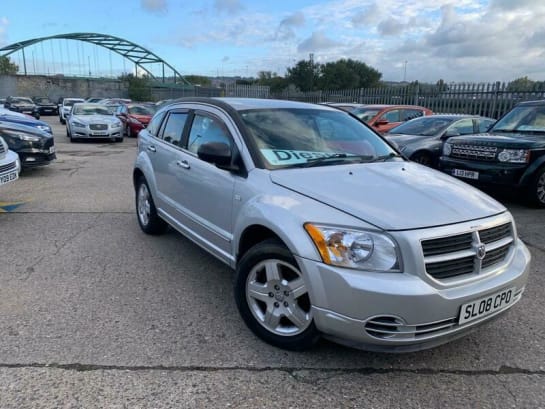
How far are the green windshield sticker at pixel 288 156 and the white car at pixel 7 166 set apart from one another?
4868 millimetres

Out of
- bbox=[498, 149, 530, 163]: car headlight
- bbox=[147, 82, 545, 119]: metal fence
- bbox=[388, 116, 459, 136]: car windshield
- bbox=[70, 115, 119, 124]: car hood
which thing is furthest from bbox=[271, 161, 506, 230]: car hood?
bbox=[70, 115, 119, 124]: car hood

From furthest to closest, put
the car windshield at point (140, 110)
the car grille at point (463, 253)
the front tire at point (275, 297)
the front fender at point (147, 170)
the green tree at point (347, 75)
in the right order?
1. the green tree at point (347, 75)
2. the car windshield at point (140, 110)
3. the front fender at point (147, 170)
4. the front tire at point (275, 297)
5. the car grille at point (463, 253)

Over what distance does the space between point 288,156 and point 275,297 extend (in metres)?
1.16

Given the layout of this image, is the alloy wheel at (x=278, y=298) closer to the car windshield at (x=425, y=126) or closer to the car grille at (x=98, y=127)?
the car windshield at (x=425, y=126)

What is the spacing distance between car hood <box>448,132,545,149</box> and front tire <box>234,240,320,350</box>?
5.50m

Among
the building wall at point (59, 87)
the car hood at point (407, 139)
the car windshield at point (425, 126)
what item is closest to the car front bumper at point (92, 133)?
the car windshield at point (425, 126)

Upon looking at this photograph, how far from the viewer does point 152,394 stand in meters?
2.60

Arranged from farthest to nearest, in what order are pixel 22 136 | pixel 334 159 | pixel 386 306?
1. pixel 22 136
2. pixel 334 159
3. pixel 386 306

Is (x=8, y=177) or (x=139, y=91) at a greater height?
(x=139, y=91)

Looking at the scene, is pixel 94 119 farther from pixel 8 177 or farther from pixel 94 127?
pixel 8 177

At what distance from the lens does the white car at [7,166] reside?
6480 mm

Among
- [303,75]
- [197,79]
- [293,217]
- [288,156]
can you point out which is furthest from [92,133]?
[197,79]

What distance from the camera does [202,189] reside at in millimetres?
3953

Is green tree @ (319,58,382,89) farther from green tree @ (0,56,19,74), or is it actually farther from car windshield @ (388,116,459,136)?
car windshield @ (388,116,459,136)
